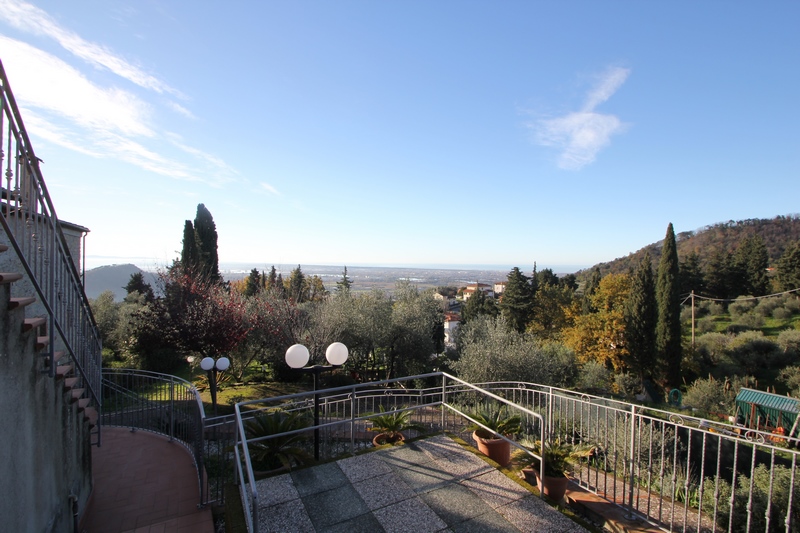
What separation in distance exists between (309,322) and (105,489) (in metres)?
11.1

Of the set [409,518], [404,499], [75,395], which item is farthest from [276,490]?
[75,395]

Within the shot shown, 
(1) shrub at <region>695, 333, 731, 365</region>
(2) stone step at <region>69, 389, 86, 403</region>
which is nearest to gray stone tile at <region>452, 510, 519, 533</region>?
(2) stone step at <region>69, 389, 86, 403</region>

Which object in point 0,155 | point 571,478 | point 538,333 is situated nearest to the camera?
point 0,155

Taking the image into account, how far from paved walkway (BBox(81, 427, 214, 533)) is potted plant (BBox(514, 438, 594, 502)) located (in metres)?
3.81

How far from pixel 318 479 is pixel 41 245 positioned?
3446 millimetres

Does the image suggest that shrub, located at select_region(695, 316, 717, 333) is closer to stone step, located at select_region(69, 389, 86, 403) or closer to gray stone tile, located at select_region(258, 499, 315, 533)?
gray stone tile, located at select_region(258, 499, 315, 533)

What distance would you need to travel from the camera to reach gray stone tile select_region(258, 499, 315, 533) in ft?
10.8

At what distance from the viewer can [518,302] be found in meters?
31.0

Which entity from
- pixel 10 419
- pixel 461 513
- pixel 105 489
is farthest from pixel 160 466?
pixel 461 513

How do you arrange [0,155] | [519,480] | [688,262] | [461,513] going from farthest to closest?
[688,262] < [519,480] < [461,513] < [0,155]

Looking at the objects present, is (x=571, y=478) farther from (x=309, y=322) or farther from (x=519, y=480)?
(x=309, y=322)

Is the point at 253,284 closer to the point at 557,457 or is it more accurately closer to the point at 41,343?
the point at 41,343

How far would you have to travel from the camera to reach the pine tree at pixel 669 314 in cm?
1919

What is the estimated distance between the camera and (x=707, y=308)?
32562 millimetres
